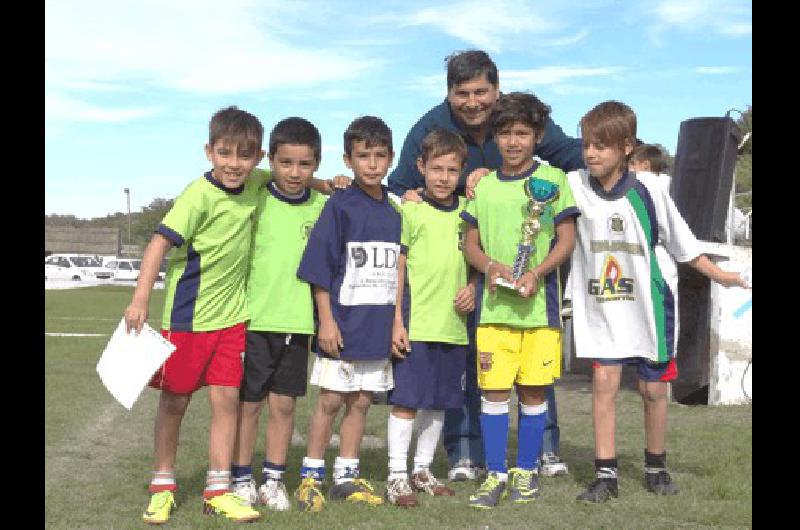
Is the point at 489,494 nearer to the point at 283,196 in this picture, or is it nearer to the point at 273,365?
the point at 273,365

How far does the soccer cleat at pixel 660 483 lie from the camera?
16.0 ft

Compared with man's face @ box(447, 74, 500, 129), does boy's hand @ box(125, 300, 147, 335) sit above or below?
below

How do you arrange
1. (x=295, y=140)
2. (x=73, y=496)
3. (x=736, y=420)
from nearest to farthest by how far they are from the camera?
(x=295, y=140)
(x=73, y=496)
(x=736, y=420)

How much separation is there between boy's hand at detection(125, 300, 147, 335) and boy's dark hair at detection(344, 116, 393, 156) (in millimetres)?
1241

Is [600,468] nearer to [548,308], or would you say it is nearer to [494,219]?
[548,308]

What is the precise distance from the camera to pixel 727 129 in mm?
8500

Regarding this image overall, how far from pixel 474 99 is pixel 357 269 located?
1.20 m

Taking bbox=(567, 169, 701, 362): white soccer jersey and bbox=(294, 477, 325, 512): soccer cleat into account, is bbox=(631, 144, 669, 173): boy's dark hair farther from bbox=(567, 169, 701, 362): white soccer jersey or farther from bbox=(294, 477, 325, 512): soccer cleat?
bbox=(294, 477, 325, 512): soccer cleat

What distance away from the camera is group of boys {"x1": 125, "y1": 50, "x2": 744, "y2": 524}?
14.7 feet

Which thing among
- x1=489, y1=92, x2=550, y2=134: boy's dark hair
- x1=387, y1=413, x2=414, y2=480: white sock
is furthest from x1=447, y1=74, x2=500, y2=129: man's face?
x1=387, y1=413, x2=414, y2=480: white sock

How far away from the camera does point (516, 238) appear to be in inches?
185
